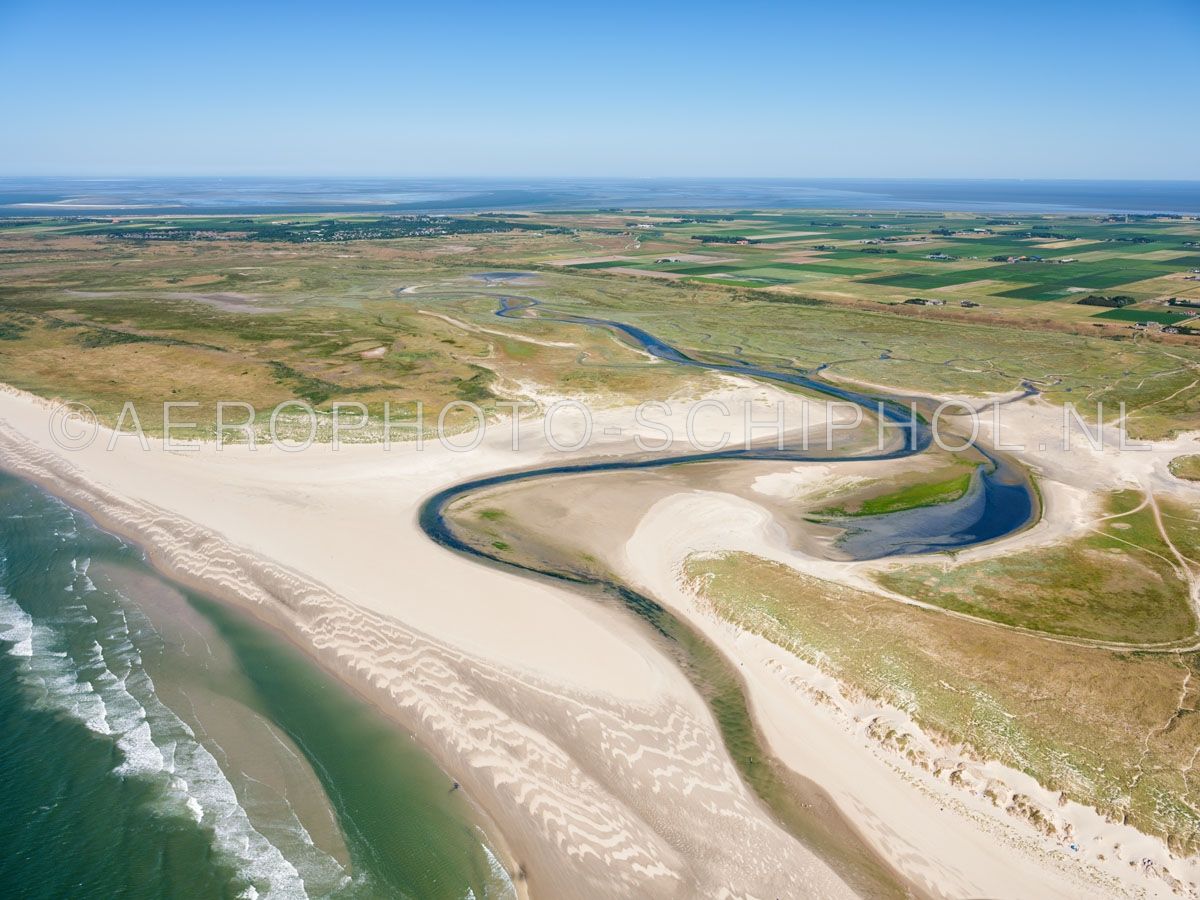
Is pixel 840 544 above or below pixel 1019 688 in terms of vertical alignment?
above

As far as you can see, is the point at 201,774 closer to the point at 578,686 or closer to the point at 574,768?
the point at 574,768

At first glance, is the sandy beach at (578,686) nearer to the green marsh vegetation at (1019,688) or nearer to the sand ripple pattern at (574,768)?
the sand ripple pattern at (574,768)

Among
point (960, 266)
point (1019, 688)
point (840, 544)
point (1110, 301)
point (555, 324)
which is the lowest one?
point (1019, 688)

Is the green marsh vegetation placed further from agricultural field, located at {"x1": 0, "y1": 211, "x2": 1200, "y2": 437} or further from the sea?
agricultural field, located at {"x1": 0, "y1": 211, "x2": 1200, "y2": 437}

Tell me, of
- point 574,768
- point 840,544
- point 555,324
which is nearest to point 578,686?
point 574,768

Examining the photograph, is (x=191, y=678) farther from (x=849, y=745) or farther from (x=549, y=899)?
(x=849, y=745)
